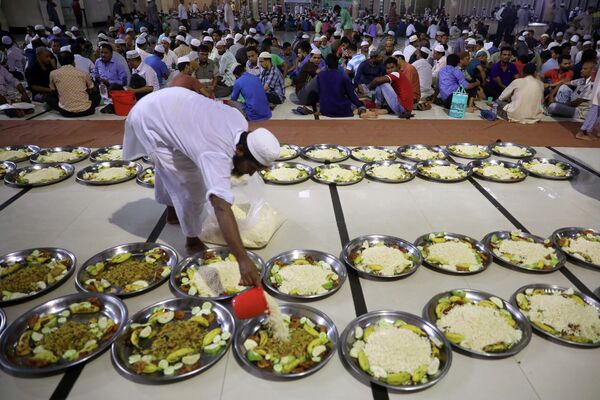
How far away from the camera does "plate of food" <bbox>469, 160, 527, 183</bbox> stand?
172 inches

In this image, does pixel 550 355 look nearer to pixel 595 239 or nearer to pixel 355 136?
pixel 595 239

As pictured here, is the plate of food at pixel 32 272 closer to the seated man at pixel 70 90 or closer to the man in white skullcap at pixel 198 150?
the man in white skullcap at pixel 198 150

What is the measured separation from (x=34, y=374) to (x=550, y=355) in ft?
8.86

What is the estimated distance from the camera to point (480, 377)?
2072 millimetres

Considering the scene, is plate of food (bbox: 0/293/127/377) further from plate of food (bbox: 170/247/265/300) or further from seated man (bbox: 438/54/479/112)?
seated man (bbox: 438/54/479/112)

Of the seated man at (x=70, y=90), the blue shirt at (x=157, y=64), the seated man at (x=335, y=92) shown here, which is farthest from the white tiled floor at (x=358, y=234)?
the blue shirt at (x=157, y=64)

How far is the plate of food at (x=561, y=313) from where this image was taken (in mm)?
2264

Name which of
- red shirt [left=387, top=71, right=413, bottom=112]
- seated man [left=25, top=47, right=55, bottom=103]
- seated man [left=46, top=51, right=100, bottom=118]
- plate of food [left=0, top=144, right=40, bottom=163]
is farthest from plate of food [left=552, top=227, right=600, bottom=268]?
seated man [left=25, top=47, right=55, bottom=103]

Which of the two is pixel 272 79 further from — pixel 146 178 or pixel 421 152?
pixel 146 178

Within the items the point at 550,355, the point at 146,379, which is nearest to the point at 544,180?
the point at 550,355

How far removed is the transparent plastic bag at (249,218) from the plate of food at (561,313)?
1.77 m

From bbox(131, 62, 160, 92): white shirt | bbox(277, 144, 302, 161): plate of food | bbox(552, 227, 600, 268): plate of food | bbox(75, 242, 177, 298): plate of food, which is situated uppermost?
bbox(131, 62, 160, 92): white shirt

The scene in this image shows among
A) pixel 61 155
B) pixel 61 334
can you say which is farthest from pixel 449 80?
pixel 61 334

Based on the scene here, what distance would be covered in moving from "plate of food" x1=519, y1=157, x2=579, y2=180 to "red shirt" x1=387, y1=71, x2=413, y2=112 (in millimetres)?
2360
